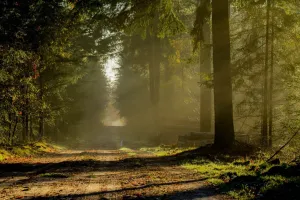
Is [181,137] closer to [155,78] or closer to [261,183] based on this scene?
[261,183]

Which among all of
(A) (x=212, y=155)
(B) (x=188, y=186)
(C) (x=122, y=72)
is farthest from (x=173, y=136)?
(C) (x=122, y=72)

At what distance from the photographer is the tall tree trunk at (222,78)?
42.3 ft

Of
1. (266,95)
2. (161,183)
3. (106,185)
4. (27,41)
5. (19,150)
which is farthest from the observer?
(266,95)

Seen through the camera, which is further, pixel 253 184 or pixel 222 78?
pixel 222 78

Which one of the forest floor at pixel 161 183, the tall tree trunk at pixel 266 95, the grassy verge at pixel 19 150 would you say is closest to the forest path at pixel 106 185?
the forest floor at pixel 161 183

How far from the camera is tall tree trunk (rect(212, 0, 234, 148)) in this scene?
12891 millimetres

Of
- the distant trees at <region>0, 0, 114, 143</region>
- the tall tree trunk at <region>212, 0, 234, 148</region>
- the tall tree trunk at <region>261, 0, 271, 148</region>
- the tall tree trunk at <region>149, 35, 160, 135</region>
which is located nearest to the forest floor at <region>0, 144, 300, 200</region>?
the tall tree trunk at <region>212, 0, 234, 148</region>

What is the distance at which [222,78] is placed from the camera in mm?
12922

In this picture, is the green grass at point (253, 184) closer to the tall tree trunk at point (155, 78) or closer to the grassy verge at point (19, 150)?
the grassy verge at point (19, 150)

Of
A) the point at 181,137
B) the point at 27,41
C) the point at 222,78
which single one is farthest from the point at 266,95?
the point at 27,41

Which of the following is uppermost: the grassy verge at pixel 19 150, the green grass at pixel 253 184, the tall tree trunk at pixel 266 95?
the tall tree trunk at pixel 266 95

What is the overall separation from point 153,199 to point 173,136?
28.0 m

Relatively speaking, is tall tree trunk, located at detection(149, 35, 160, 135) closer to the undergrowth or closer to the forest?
the forest

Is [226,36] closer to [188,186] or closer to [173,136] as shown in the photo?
[188,186]
